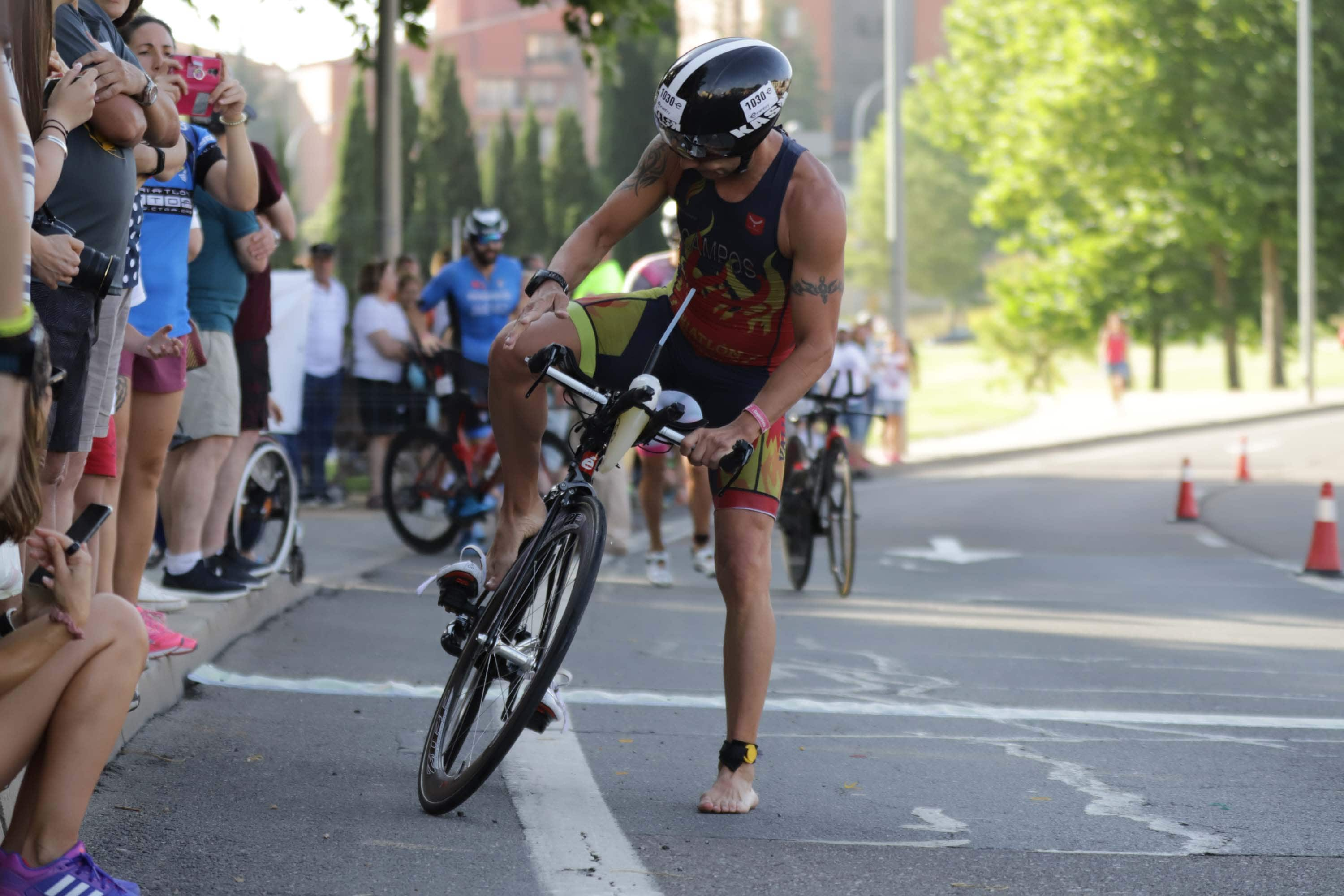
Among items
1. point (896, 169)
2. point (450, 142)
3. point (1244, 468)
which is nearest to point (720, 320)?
point (1244, 468)

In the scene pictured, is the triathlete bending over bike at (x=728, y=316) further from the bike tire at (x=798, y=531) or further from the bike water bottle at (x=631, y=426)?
the bike tire at (x=798, y=531)

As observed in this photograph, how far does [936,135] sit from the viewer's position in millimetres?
47438

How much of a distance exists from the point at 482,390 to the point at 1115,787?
6.45m

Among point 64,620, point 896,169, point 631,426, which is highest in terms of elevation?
point 896,169

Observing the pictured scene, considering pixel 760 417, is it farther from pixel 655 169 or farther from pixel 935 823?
pixel 935 823

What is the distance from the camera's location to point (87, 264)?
13.2ft

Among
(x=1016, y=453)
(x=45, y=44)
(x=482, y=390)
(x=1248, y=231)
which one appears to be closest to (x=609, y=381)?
(x=45, y=44)

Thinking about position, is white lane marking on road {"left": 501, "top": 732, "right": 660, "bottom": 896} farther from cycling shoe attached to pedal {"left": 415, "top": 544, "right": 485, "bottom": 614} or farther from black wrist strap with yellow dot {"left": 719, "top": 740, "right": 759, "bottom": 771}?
cycling shoe attached to pedal {"left": 415, "top": 544, "right": 485, "bottom": 614}

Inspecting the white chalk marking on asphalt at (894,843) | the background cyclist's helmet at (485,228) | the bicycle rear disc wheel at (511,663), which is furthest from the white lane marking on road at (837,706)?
the background cyclist's helmet at (485,228)

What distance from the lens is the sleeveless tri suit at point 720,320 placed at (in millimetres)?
4520

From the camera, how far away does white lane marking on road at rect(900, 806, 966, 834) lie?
4.19 meters

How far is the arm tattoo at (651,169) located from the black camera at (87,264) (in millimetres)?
1370

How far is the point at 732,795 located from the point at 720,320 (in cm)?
126

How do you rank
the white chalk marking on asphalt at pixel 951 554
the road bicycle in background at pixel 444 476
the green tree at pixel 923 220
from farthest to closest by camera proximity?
the green tree at pixel 923 220 < the white chalk marking on asphalt at pixel 951 554 < the road bicycle in background at pixel 444 476
